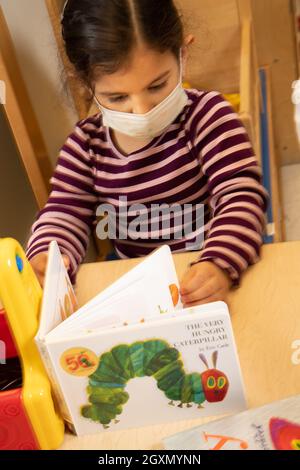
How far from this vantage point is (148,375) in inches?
25.9

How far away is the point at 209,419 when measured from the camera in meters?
0.69

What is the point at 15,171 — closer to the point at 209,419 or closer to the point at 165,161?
the point at 165,161

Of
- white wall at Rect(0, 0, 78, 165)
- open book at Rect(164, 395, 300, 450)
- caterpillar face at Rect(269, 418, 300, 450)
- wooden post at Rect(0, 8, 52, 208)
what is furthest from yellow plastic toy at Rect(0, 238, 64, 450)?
white wall at Rect(0, 0, 78, 165)

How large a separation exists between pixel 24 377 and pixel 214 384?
0.22 metres

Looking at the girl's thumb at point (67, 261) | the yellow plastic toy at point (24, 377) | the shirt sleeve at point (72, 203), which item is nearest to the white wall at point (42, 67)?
the shirt sleeve at point (72, 203)

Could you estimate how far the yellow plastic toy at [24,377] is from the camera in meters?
0.65

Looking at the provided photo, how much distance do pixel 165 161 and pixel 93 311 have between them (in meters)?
0.53

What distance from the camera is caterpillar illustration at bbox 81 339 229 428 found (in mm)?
639

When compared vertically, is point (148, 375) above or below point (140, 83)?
below

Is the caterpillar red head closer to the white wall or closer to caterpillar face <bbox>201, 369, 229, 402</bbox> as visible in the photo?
caterpillar face <bbox>201, 369, 229, 402</bbox>

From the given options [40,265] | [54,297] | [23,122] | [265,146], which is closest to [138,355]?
[54,297]

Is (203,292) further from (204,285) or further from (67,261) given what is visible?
(67,261)

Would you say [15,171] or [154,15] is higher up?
[154,15]
